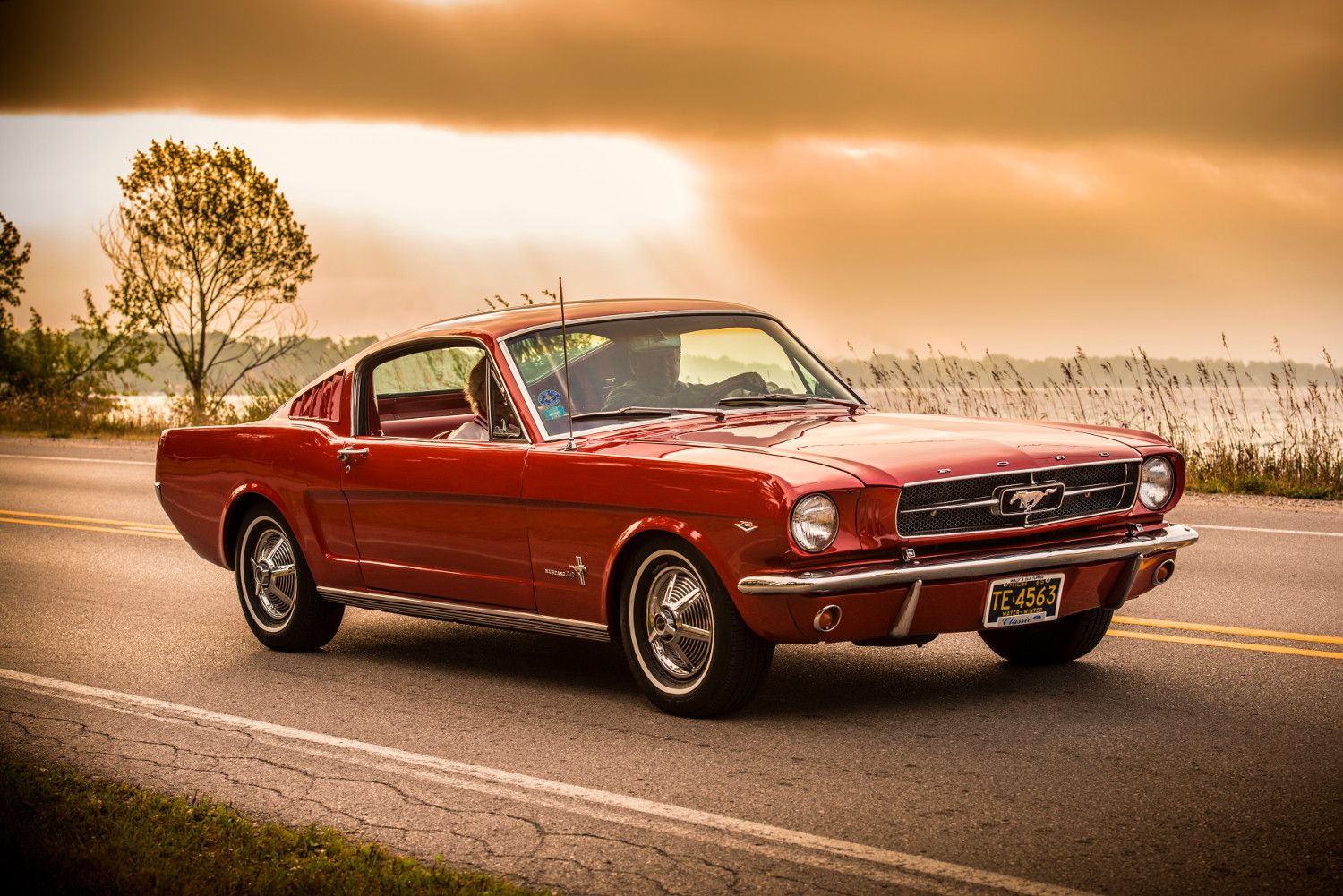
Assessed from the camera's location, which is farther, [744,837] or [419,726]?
[419,726]

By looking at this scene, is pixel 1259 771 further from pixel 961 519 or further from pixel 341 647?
pixel 341 647

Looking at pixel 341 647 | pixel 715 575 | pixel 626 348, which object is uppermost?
pixel 626 348

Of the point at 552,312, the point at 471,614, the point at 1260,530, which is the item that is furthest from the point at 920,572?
the point at 1260,530

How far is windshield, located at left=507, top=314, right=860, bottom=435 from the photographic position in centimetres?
712

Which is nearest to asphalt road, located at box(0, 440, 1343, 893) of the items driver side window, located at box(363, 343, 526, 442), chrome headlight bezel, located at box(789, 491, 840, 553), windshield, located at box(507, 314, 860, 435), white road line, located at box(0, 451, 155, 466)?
chrome headlight bezel, located at box(789, 491, 840, 553)

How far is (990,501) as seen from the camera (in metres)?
6.16

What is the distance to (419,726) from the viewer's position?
6504 mm

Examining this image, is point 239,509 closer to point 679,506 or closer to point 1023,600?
point 679,506

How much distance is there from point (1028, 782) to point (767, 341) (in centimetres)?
312

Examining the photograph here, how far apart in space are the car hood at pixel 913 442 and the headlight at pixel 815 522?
0.17 meters

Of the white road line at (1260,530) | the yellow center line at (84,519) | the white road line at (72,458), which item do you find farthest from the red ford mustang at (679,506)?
the white road line at (72,458)

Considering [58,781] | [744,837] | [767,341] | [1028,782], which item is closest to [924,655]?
[767,341]

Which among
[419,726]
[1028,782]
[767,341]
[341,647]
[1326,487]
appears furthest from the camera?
[1326,487]

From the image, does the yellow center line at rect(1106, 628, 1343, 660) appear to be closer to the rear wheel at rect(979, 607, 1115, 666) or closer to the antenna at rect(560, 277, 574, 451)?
the rear wheel at rect(979, 607, 1115, 666)
